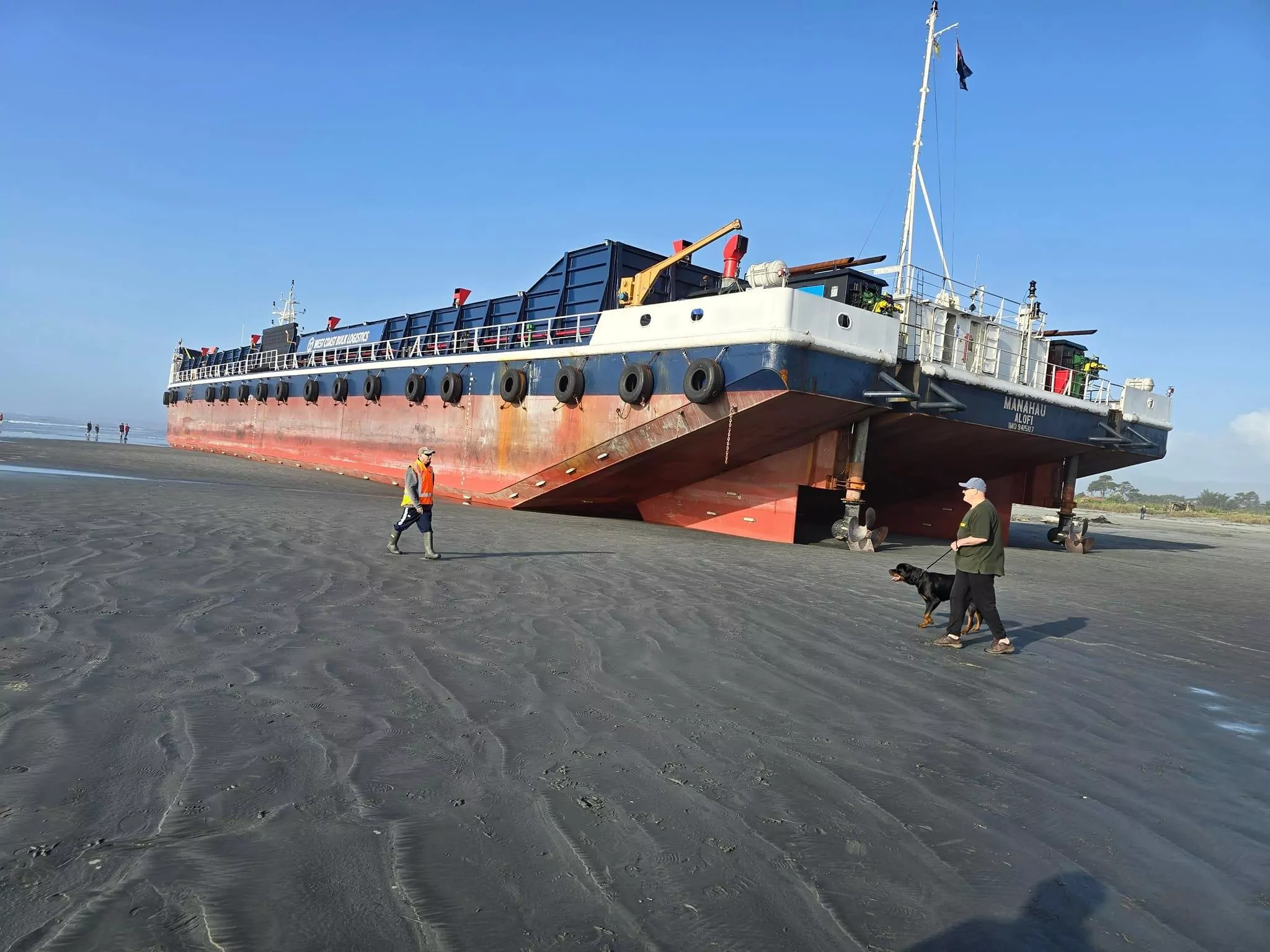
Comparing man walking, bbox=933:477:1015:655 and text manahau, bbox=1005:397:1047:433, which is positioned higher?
text manahau, bbox=1005:397:1047:433

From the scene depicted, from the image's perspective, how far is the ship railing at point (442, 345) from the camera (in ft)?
53.8

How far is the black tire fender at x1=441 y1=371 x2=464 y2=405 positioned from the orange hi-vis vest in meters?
9.61

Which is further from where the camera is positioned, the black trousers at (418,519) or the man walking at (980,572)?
the black trousers at (418,519)

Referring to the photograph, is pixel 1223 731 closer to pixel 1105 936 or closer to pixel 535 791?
pixel 1105 936

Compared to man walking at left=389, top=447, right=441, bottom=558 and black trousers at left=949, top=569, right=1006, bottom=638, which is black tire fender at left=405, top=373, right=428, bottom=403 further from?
black trousers at left=949, top=569, right=1006, bottom=638

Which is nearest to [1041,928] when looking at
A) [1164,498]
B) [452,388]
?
[452,388]

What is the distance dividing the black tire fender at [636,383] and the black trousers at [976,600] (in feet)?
25.7

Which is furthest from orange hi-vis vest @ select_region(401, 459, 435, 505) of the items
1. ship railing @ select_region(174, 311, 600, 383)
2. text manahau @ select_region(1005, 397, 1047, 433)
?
text manahau @ select_region(1005, 397, 1047, 433)

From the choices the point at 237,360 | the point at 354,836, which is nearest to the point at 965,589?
the point at 354,836

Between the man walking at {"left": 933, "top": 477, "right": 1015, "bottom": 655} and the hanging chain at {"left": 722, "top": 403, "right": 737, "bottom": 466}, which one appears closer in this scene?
the man walking at {"left": 933, "top": 477, "right": 1015, "bottom": 655}

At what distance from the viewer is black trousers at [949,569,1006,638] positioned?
20.3 ft

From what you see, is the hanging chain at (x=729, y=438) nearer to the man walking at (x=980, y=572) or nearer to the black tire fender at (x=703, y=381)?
the black tire fender at (x=703, y=381)

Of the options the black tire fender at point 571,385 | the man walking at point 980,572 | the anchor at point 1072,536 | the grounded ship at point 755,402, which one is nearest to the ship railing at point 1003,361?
the grounded ship at point 755,402

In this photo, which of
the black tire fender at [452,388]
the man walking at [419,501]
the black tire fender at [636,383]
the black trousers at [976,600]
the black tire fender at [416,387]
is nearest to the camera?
the black trousers at [976,600]
